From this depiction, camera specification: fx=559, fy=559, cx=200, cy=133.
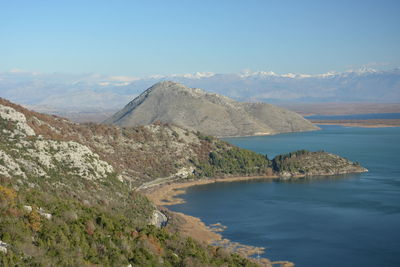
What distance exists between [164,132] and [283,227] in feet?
165

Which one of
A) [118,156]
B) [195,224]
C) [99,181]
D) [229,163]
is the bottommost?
[195,224]

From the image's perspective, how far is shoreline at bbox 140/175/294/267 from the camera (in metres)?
51.5

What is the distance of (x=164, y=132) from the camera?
352 ft

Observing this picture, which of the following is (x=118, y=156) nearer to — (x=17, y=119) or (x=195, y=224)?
(x=17, y=119)

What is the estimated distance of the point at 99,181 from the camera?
218 ft

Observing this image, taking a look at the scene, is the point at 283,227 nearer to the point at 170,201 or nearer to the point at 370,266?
the point at 370,266

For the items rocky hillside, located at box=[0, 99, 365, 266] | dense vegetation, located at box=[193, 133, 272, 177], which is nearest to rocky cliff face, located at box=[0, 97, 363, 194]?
dense vegetation, located at box=[193, 133, 272, 177]

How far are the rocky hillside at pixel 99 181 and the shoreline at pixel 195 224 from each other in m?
2.46

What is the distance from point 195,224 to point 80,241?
108ft

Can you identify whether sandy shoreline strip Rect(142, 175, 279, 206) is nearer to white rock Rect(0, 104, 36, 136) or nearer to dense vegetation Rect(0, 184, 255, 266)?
white rock Rect(0, 104, 36, 136)

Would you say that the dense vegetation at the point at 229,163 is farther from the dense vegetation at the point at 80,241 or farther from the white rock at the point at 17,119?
the dense vegetation at the point at 80,241

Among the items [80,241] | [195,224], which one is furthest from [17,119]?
[80,241]

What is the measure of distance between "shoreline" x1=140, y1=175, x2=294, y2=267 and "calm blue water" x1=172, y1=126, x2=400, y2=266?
4.07ft

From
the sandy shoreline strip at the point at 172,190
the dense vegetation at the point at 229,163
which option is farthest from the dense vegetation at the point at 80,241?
the dense vegetation at the point at 229,163
